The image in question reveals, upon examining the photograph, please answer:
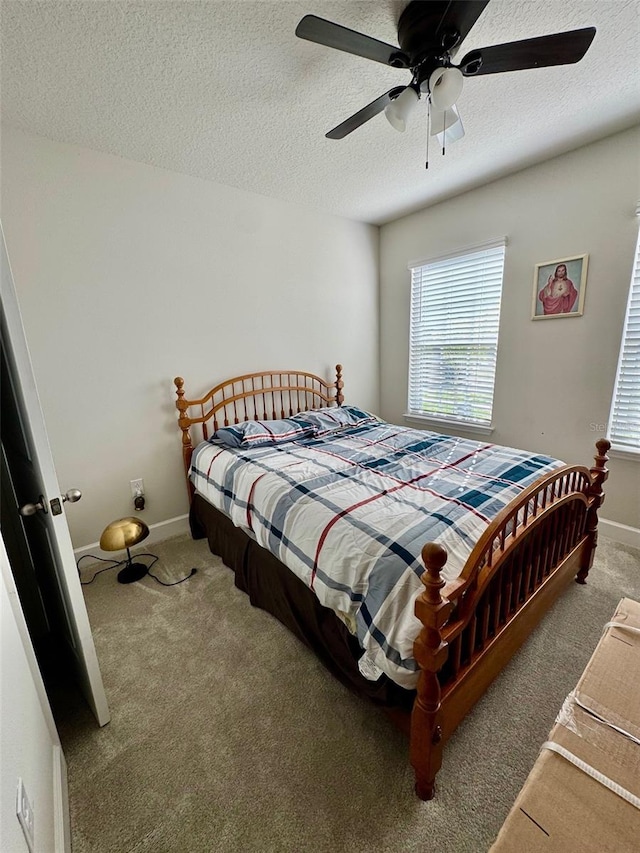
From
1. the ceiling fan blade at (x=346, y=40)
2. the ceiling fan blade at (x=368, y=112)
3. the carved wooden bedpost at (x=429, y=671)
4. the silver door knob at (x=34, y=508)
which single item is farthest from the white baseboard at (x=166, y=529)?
the ceiling fan blade at (x=346, y=40)

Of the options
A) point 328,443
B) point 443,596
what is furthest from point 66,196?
point 443,596

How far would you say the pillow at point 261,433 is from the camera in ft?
8.18

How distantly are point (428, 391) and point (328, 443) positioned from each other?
1508 mm

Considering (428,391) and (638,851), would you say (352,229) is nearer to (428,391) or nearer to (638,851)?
(428,391)

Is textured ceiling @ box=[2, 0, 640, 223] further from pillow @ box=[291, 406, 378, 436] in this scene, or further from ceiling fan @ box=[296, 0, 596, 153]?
pillow @ box=[291, 406, 378, 436]

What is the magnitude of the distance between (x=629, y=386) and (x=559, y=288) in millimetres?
833

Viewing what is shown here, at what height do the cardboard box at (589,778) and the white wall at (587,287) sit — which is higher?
the white wall at (587,287)

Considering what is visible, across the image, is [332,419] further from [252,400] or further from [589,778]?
[589,778]

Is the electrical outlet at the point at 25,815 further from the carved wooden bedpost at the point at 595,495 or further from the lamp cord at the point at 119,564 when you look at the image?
the carved wooden bedpost at the point at 595,495

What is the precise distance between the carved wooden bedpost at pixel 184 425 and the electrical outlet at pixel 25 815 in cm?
193

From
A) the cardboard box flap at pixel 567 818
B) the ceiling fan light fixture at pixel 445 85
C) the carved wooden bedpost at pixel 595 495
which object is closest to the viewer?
the cardboard box flap at pixel 567 818

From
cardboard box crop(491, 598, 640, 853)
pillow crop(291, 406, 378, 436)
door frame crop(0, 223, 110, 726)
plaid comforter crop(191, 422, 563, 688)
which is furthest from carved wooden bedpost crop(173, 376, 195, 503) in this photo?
cardboard box crop(491, 598, 640, 853)

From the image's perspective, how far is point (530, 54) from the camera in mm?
1243

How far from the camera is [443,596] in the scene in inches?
38.5
